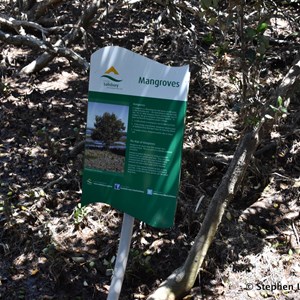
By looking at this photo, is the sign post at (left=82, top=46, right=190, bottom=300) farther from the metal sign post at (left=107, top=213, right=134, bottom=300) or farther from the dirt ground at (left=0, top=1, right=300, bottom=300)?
the dirt ground at (left=0, top=1, right=300, bottom=300)

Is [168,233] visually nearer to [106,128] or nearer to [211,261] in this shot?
[211,261]

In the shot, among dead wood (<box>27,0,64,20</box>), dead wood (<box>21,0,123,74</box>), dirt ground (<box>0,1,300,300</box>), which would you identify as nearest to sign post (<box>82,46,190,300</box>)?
dirt ground (<box>0,1,300,300</box>)

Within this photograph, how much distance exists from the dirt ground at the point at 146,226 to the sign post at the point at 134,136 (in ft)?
1.95

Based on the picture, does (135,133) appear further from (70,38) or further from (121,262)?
(70,38)

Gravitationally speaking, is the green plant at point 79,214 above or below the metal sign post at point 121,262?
below

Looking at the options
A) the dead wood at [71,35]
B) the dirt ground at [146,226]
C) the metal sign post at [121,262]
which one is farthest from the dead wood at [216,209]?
the dead wood at [71,35]

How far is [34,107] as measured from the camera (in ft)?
20.7

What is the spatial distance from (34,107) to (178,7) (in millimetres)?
2167

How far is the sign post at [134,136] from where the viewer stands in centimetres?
312

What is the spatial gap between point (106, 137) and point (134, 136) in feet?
0.62

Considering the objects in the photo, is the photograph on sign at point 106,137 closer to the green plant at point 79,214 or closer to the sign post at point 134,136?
the sign post at point 134,136

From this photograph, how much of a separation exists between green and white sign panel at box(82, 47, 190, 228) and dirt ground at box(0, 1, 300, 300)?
1.96 ft

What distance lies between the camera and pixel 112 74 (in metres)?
3.24

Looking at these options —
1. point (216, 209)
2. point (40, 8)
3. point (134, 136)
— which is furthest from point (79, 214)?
point (40, 8)
